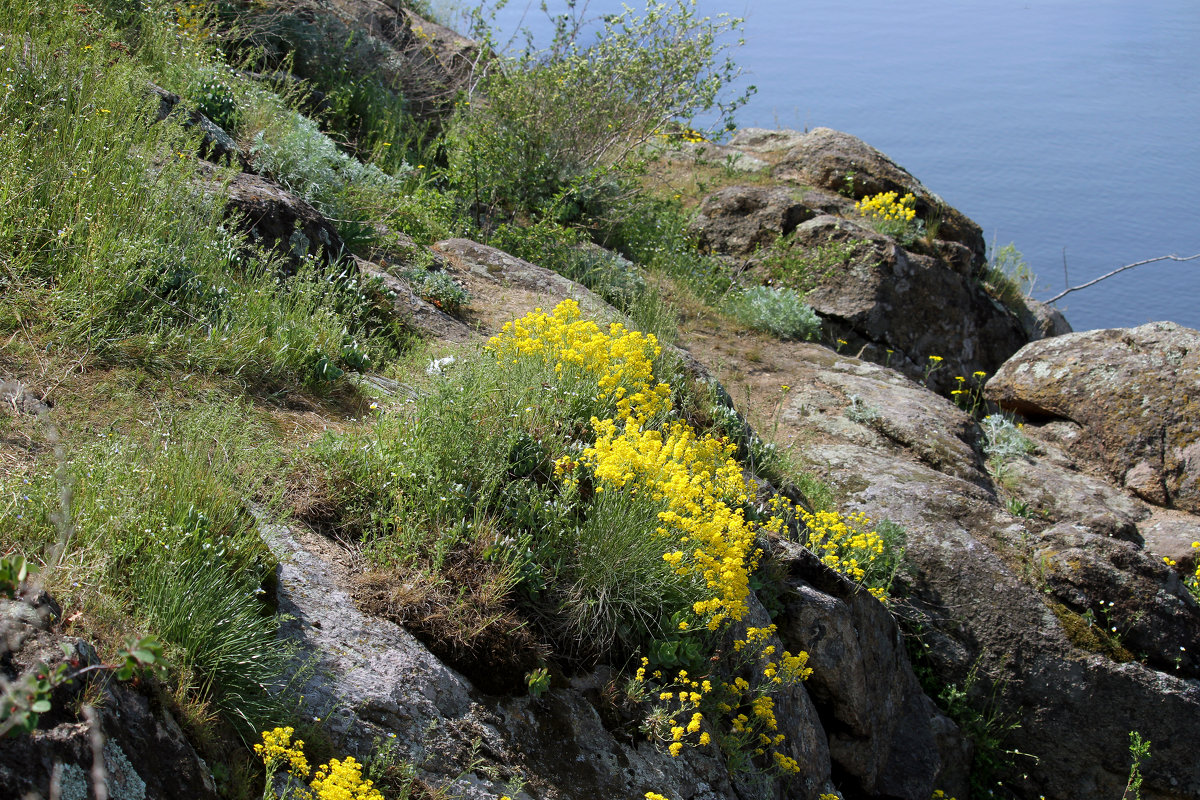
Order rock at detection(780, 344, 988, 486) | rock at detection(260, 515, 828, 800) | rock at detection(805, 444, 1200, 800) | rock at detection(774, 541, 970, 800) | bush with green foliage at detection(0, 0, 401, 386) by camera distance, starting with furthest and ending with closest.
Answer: rock at detection(780, 344, 988, 486) → rock at detection(805, 444, 1200, 800) → rock at detection(774, 541, 970, 800) → bush with green foliage at detection(0, 0, 401, 386) → rock at detection(260, 515, 828, 800)

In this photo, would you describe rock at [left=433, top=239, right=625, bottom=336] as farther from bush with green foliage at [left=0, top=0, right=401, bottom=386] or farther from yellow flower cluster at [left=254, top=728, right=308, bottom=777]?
yellow flower cluster at [left=254, top=728, right=308, bottom=777]

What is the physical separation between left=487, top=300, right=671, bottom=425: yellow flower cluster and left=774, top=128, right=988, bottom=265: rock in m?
8.65

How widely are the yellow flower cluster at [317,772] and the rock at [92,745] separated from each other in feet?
0.53

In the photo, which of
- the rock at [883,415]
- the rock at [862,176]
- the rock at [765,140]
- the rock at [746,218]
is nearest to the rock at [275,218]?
the rock at [883,415]

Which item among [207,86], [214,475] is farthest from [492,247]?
[214,475]

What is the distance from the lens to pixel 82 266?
3861mm

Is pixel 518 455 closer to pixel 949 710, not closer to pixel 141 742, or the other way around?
pixel 141 742

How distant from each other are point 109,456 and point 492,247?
542cm

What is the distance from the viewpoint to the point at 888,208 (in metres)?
11.7

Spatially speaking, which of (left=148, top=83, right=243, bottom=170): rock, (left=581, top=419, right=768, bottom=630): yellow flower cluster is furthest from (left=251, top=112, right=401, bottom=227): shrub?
(left=581, top=419, right=768, bottom=630): yellow flower cluster

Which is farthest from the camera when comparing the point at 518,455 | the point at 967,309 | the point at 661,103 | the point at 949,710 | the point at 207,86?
the point at 967,309

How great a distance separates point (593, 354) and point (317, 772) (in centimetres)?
272

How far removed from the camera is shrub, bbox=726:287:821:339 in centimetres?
930

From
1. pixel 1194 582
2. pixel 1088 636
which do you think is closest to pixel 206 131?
pixel 1088 636
